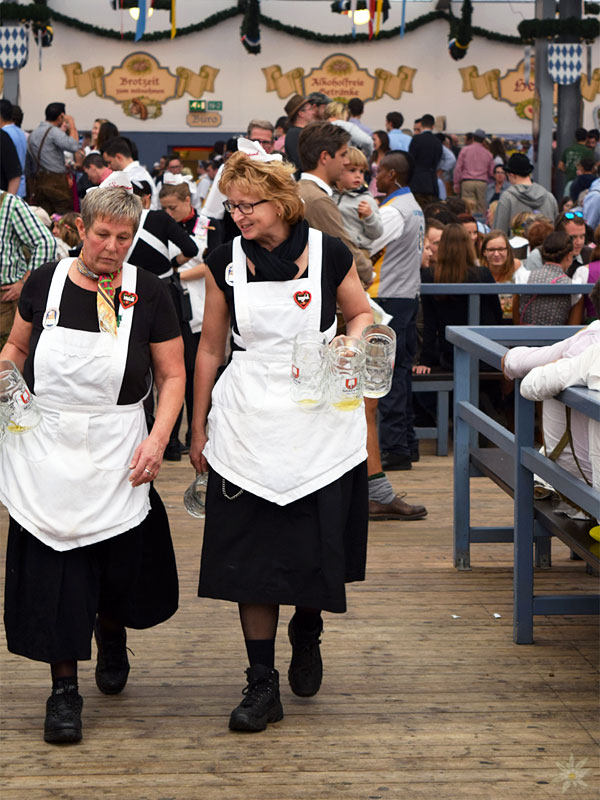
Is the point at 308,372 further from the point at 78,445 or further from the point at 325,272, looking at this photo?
the point at 78,445

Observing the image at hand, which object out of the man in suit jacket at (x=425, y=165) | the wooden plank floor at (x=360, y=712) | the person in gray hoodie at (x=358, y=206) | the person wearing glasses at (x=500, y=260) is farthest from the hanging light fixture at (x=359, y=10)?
the wooden plank floor at (x=360, y=712)

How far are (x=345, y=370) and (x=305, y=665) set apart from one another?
0.92m

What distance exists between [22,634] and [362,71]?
18.8 m

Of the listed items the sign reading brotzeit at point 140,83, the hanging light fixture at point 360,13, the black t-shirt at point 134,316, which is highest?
the hanging light fixture at point 360,13

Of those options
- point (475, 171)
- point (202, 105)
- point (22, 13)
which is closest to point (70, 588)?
point (475, 171)

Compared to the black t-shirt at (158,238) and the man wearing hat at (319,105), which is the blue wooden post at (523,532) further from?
the man wearing hat at (319,105)

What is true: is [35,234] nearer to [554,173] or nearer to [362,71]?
[554,173]

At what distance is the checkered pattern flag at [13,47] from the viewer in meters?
14.6

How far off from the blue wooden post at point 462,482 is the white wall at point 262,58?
54.9ft

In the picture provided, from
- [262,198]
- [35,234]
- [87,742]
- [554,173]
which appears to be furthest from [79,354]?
[554,173]

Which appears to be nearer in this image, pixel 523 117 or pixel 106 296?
pixel 106 296

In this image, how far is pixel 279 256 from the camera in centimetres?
323

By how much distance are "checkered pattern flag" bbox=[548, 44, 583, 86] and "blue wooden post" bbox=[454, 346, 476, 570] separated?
460 inches

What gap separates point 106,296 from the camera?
3.17 m
